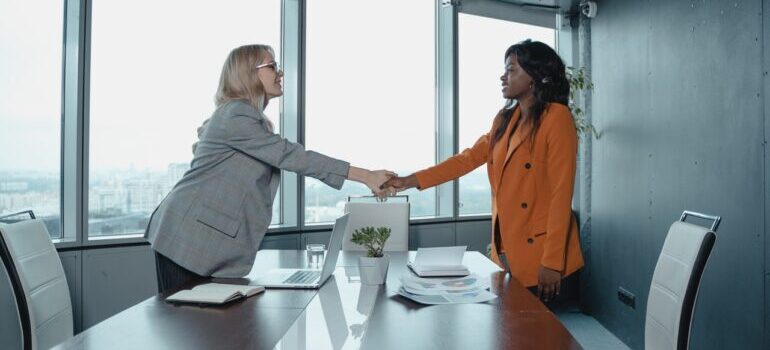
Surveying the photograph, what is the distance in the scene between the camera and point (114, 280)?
11.2ft

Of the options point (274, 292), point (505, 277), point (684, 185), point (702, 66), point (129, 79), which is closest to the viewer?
point (274, 292)

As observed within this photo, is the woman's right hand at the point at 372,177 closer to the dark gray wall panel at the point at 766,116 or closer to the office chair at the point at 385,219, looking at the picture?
the office chair at the point at 385,219

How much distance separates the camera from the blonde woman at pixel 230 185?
1938mm

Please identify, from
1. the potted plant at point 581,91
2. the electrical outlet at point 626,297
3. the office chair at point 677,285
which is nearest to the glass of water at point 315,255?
the office chair at point 677,285

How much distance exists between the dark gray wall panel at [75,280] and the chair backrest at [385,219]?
1.58 meters

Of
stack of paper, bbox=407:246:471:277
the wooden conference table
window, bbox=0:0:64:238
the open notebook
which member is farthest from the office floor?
window, bbox=0:0:64:238

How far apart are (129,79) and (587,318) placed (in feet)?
12.1

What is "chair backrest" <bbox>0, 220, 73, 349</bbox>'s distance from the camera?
174cm

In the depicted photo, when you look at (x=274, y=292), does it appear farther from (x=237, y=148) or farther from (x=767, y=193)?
(x=767, y=193)

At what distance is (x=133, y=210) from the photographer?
3598mm

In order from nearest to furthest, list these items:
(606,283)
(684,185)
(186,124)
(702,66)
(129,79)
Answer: (702,66) < (684,185) < (129,79) < (186,124) < (606,283)

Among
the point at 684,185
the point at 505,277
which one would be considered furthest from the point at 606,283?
the point at 505,277

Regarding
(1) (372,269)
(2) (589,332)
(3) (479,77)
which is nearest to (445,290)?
(1) (372,269)

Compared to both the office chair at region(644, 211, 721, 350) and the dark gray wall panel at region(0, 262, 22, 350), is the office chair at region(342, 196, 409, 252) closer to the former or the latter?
the office chair at region(644, 211, 721, 350)
